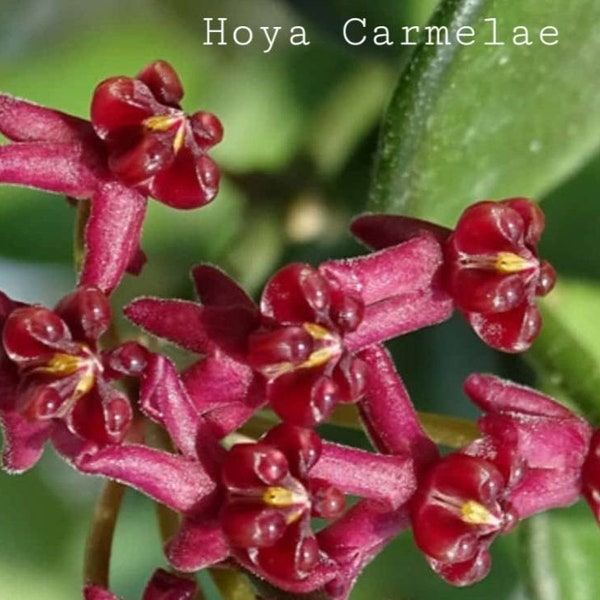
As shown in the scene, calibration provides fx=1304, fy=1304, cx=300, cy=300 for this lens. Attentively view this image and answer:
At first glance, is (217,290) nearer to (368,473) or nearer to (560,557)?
(368,473)

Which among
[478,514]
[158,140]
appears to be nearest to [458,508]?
[478,514]

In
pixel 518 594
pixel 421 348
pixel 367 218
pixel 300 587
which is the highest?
pixel 367 218

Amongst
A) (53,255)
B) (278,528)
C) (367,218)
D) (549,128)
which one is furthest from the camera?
(53,255)

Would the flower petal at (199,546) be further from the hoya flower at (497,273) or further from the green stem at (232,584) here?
the hoya flower at (497,273)

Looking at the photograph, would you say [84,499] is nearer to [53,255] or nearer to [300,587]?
[53,255]

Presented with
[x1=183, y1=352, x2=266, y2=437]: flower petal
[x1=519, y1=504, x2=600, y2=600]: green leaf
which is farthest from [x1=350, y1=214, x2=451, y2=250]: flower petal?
[x1=519, y1=504, x2=600, y2=600]: green leaf

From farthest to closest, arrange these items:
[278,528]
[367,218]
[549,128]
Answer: [549,128] < [367,218] < [278,528]

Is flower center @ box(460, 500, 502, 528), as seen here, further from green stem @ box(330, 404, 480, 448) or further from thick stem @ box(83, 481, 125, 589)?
thick stem @ box(83, 481, 125, 589)

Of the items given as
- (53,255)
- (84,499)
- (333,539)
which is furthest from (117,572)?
(333,539)
